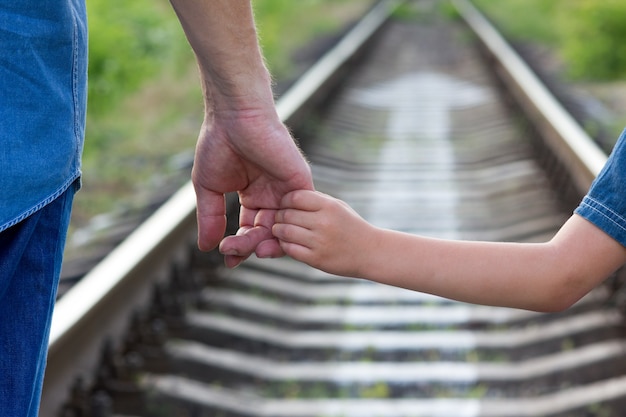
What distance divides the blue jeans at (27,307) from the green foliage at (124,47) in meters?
4.77

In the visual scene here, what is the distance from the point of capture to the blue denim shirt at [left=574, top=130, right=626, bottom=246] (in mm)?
1621

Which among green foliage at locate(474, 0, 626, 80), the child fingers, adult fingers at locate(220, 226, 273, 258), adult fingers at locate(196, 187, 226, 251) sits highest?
the child fingers

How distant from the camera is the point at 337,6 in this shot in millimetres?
20875

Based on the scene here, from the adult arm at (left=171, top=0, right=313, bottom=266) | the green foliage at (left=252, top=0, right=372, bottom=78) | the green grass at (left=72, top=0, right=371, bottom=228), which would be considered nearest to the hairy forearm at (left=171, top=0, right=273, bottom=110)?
the adult arm at (left=171, top=0, right=313, bottom=266)

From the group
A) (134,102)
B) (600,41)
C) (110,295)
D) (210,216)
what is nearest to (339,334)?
(110,295)

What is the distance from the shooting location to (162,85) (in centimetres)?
898

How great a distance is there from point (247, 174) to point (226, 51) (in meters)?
0.26

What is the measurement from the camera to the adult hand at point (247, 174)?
185 centimetres

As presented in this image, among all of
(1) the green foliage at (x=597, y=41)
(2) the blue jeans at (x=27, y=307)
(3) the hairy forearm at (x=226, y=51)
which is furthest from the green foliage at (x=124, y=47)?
(2) the blue jeans at (x=27, y=307)

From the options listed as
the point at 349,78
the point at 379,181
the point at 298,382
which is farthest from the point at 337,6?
the point at 298,382

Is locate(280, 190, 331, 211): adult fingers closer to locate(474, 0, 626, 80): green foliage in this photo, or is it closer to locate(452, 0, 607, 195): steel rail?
locate(452, 0, 607, 195): steel rail

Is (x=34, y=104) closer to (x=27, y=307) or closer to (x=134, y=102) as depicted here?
(x=27, y=307)

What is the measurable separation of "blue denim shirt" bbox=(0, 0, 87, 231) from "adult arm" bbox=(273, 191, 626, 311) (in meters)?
0.41

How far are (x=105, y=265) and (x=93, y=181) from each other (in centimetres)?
239
